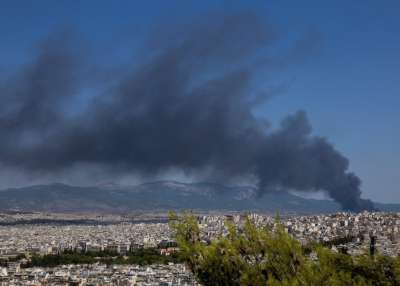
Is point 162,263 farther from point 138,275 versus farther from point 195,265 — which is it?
point 195,265

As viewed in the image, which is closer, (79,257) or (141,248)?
(79,257)

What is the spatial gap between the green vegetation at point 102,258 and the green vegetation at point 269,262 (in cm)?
7560

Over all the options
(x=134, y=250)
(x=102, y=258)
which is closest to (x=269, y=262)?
(x=102, y=258)

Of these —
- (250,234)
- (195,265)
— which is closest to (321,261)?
(250,234)

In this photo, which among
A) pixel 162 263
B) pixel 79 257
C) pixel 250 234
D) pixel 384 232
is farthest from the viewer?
pixel 384 232

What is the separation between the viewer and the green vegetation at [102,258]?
106594 millimetres

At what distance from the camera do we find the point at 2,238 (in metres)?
171

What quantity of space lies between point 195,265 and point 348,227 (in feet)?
396

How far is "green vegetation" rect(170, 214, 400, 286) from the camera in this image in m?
21.8

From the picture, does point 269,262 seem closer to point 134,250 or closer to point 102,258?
point 102,258

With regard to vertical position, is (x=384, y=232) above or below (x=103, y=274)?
above

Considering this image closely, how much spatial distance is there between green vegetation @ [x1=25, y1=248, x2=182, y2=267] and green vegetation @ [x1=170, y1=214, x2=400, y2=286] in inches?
2976

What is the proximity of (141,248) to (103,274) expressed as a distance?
42436mm

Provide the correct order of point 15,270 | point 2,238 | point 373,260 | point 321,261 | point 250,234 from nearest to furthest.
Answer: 1. point 321,261
2. point 373,260
3. point 250,234
4. point 15,270
5. point 2,238
